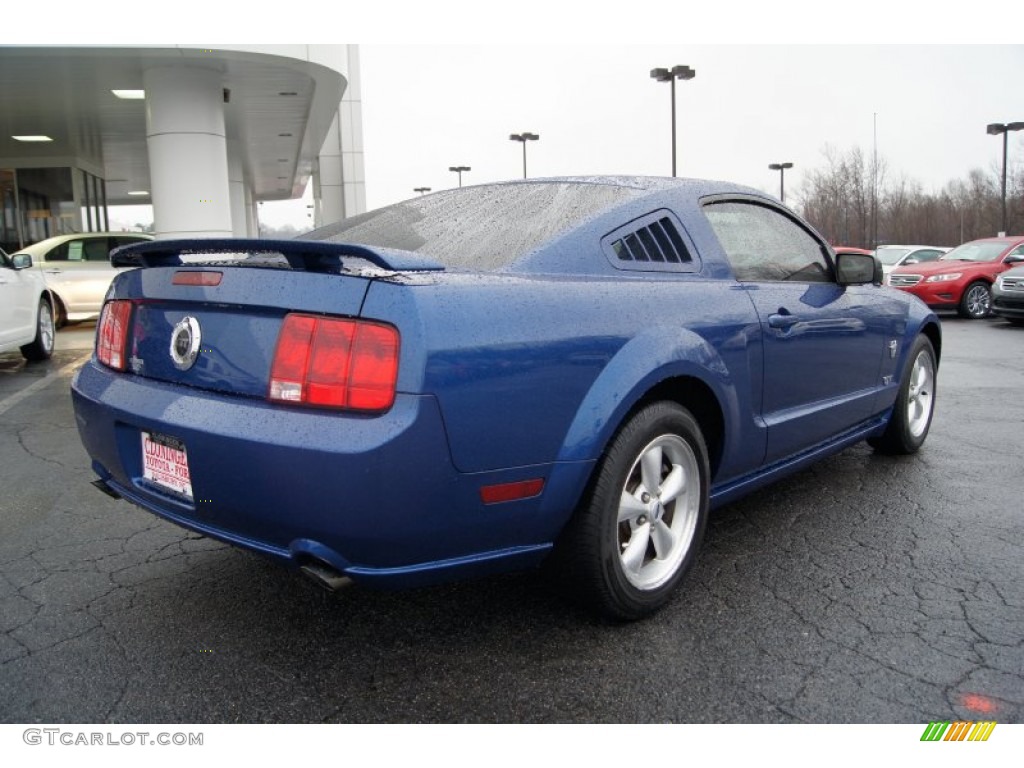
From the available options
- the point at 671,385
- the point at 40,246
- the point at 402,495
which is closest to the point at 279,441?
the point at 402,495

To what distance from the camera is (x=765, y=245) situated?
3.67 m

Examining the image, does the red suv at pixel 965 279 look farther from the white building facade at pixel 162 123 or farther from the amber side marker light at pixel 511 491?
the amber side marker light at pixel 511 491

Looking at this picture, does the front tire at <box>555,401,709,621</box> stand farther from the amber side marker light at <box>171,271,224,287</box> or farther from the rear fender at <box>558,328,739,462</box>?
the amber side marker light at <box>171,271,224,287</box>

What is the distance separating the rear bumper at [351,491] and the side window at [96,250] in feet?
40.2

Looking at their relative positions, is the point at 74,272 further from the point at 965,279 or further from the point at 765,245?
the point at 965,279

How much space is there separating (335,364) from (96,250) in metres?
13.0

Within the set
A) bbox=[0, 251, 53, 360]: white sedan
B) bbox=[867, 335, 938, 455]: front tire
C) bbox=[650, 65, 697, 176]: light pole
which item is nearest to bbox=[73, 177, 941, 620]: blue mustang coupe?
bbox=[867, 335, 938, 455]: front tire

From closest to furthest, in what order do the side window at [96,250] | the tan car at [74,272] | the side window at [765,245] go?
1. the side window at [765,245]
2. the tan car at [74,272]
3. the side window at [96,250]

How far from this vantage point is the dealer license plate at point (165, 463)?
96.4 inches

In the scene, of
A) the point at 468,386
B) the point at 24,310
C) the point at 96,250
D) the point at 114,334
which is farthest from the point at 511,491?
the point at 96,250

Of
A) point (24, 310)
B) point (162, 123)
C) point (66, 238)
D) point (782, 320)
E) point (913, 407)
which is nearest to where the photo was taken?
point (782, 320)

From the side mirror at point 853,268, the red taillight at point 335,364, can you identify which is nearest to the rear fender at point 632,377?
the red taillight at point 335,364

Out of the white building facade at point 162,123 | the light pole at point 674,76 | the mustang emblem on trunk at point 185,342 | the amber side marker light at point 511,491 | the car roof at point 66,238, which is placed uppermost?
the light pole at point 674,76

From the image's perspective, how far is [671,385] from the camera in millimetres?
2881
